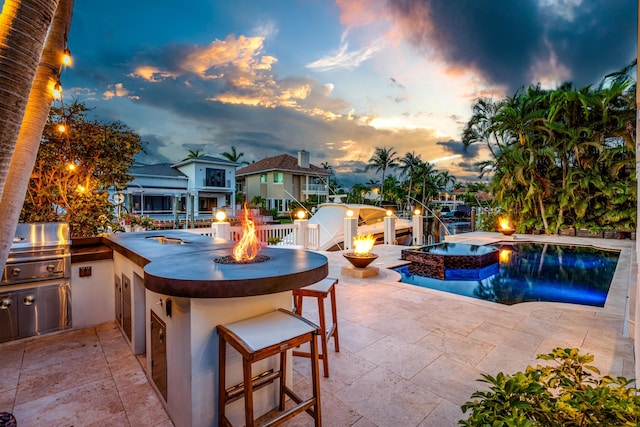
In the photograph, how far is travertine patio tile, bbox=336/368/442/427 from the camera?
2086mm

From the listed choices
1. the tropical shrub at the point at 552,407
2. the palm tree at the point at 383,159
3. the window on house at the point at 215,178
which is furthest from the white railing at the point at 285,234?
the palm tree at the point at 383,159

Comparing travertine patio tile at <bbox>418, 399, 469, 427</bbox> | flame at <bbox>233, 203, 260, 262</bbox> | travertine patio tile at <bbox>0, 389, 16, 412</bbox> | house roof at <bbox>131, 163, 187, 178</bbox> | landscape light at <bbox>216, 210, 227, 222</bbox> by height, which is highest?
house roof at <bbox>131, 163, 187, 178</bbox>

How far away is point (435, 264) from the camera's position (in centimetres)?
725

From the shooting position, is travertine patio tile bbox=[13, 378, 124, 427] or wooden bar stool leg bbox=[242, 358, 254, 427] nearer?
wooden bar stool leg bbox=[242, 358, 254, 427]

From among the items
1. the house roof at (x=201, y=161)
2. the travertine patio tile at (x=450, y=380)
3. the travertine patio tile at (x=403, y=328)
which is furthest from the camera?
the house roof at (x=201, y=161)

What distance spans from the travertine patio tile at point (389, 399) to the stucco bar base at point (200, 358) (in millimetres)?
763

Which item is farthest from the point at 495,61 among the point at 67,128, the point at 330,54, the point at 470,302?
the point at 67,128

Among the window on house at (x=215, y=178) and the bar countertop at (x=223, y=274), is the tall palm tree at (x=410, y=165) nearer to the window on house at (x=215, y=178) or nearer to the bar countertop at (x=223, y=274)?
the window on house at (x=215, y=178)

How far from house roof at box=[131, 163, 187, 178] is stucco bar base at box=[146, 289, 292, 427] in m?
21.1

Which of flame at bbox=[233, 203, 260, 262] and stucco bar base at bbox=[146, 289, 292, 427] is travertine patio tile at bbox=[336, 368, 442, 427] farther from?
flame at bbox=[233, 203, 260, 262]

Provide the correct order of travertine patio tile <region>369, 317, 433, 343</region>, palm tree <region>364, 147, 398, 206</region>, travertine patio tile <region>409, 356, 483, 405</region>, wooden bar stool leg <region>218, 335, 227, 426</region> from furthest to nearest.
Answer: palm tree <region>364, 147, 398, 206</region> → travertine patio tile <region>369, 317, 433, 343</region> → travertine patio tile <region>409, 356, 483, 405</region> → wooden bar stool leg <region>218, 335, 227, 426</region>

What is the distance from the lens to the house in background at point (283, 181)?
27339mm

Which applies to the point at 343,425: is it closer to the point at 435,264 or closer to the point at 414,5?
the point at 435,264

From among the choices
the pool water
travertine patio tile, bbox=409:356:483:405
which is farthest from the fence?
travertine patio tile, bbox=409:356:483:405
